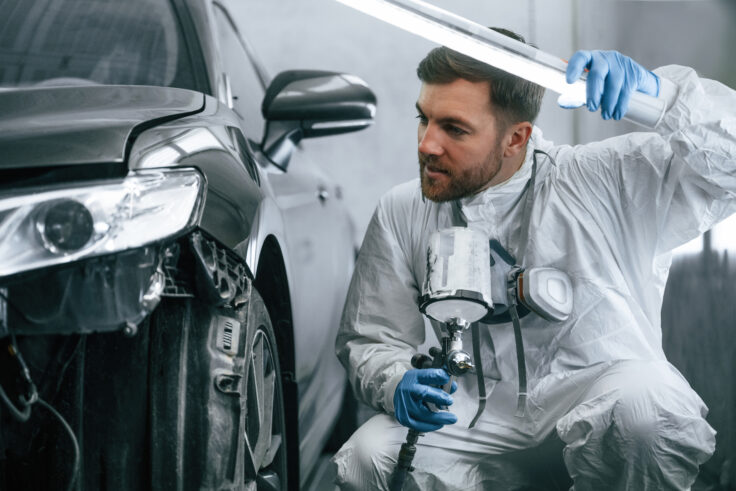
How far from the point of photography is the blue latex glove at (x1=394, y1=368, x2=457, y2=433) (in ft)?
5.40

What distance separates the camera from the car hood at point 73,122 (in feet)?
3.23

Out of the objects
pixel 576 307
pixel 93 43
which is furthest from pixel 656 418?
pixel 93 43

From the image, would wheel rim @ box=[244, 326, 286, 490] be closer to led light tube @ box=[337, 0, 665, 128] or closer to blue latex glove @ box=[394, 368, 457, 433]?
blue latex glove @ box=[394, 368, 457, 433]

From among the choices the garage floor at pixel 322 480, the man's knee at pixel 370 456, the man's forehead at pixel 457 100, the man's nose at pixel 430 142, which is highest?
the man's forehead at pixel 457 100

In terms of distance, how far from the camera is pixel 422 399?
5.43 ft

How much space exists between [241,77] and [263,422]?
85 cm

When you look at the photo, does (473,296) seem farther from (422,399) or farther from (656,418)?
(656,418)

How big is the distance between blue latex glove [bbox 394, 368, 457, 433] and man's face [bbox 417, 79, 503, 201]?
0.45 m

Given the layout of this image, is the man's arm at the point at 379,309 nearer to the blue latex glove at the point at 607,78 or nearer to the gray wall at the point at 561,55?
the gray wall at the point at 561,55

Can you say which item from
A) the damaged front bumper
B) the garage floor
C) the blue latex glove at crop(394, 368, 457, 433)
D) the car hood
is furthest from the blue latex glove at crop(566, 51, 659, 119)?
the garage floor

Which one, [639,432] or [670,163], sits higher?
[670,163]

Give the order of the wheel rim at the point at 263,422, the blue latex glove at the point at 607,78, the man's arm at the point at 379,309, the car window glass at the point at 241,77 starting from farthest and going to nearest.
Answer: the man's arm at the point at 379,309 → the car window glass at the point at 241,77 → the blue latex glove at the point at 607,78 → the wheel rim at the point at 263,422

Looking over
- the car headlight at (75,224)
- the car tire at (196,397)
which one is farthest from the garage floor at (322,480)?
the car headlight at (75,224)

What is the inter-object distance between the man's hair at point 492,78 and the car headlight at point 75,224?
1.14 metres
